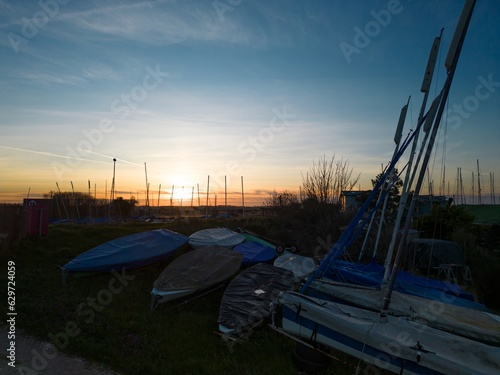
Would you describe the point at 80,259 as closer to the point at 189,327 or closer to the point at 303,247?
the point at 189,327

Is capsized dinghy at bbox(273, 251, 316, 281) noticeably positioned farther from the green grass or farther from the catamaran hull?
the catamaran hull

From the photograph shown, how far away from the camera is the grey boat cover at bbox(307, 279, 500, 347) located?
6.30 meters

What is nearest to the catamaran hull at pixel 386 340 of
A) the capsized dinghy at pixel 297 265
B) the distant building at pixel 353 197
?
the capsized dinghy at pixel 297 265

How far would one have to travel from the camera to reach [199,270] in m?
10.8

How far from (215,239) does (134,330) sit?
318 inches

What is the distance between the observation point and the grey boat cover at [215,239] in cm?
1518

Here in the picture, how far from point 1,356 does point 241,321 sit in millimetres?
4546

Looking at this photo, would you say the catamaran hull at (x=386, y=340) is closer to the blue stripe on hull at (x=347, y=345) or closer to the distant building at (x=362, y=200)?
the blue stripe on hull at (x=347, y=345)

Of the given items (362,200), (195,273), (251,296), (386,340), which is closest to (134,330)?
(251,296)

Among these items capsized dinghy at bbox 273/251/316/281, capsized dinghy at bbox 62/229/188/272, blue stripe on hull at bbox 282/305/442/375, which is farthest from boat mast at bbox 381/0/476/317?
capsized dinghy at bbox 62/229/188/272

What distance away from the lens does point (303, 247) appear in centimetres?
1905

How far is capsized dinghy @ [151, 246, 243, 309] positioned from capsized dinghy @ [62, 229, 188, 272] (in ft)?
5.31

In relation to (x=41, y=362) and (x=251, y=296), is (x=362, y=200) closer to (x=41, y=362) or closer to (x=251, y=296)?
(x=251, y=296)

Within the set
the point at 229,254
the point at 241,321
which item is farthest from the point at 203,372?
the point at 229,254
